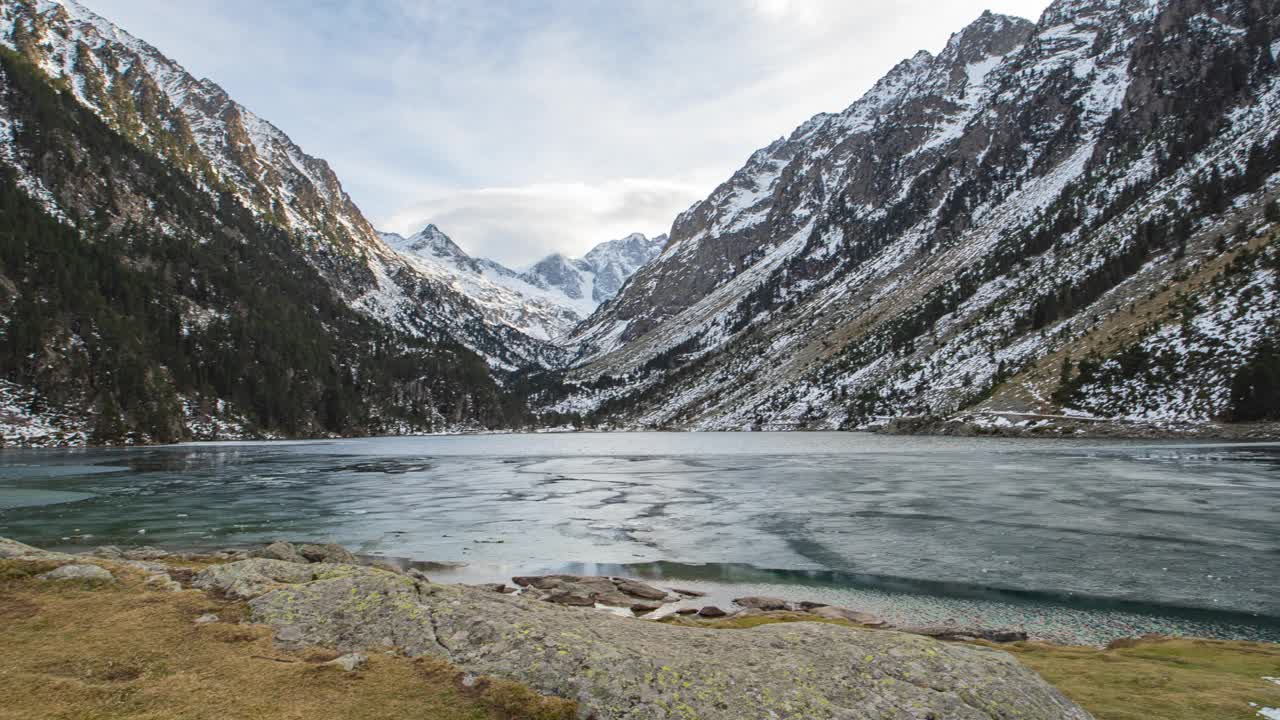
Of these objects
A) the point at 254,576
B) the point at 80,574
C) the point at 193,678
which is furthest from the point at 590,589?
the point at 193,678

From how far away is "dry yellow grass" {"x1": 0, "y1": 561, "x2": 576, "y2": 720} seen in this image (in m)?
7.37

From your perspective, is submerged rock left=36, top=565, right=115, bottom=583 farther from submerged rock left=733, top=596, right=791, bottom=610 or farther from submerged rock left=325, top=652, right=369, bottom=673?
submerged rock left=733, top=596, right=791, bottom=610

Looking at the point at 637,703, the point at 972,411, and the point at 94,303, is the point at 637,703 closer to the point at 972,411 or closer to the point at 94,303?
the point at 972,411

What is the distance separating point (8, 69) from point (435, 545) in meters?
248

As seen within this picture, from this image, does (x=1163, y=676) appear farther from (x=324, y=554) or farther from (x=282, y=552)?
(x=324, y=554)

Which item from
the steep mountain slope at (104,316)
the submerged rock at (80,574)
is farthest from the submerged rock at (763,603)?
the steep mountain slope at (104,316)

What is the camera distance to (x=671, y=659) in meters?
8.72

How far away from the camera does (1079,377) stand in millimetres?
109250

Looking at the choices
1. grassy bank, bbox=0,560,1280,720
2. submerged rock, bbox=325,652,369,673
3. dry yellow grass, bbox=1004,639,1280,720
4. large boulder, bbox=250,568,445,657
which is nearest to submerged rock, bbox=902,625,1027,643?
dry yellow grass, bbox=1004,639,1280,720

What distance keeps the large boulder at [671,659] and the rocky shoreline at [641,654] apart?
2cm

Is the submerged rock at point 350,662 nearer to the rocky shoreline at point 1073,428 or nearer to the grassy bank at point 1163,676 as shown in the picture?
the grassy bank at point 1163,676

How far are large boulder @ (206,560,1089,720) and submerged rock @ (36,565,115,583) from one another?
3676 millimetres

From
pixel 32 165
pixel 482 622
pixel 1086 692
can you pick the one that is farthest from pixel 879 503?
pixel 32 165

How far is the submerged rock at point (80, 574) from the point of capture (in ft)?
39.8
